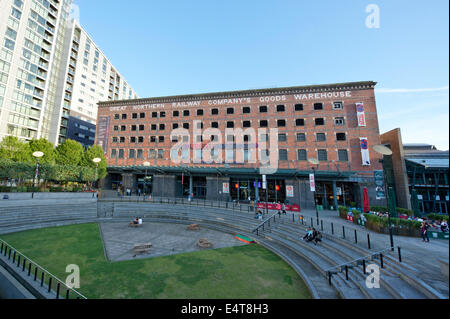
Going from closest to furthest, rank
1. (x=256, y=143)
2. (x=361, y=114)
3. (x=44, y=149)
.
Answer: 1. (x=361, y=114)
2. (x=44, y=149)
3. (x=256, y=143)

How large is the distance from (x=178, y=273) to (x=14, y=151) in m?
34.1

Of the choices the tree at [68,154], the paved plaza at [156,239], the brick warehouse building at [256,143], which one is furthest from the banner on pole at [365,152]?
the tree at [68,154]

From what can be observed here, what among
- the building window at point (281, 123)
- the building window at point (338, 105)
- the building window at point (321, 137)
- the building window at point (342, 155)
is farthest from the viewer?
the building window at point (281, 123)

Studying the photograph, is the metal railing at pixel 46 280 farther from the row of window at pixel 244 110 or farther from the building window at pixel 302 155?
the row of window at pixel 244 110

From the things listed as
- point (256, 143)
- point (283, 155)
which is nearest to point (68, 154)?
point (256, 143)

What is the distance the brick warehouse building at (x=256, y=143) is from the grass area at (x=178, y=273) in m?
16.0

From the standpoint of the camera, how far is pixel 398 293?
19.5 feet

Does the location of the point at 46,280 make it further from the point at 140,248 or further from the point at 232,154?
the point at 232,154

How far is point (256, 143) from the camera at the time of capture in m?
30.1

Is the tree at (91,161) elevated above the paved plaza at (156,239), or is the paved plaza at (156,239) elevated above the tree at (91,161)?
the tree at (91,161)

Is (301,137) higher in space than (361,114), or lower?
lower

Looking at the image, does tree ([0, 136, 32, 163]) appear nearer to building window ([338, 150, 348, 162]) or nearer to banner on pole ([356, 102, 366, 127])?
building window ([338, 150, 348, 162])

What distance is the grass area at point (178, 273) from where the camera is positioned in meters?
7.59
